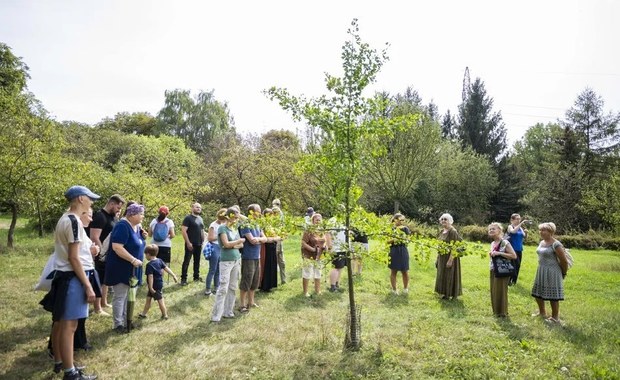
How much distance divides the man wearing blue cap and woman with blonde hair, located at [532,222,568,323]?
782 cm

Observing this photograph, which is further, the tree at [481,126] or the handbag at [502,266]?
the tree at [481,126]

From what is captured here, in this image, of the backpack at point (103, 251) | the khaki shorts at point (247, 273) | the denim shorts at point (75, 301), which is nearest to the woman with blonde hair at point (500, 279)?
the khaki shorts at point (247, 273)

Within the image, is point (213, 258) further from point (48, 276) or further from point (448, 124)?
point (448, 124)

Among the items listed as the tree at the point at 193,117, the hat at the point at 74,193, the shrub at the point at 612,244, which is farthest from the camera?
the tree at the point at 193,117

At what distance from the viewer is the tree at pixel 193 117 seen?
138ft

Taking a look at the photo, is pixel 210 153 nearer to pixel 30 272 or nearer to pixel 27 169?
pixel 27 169

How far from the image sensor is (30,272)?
34.4ft

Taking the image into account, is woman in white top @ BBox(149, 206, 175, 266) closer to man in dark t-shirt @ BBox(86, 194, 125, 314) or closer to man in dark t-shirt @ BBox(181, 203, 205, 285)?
man in dark t-shirt @ BBox(181, 203, 205, 285)

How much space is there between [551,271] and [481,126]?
133 ft

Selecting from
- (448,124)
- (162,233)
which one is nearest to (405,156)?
(162,233)

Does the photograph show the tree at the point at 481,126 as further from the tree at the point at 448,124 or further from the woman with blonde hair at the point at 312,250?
the woman with blonde hair at the point at 312,250

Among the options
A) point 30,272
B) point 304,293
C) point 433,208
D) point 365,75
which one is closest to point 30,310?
point 30,272

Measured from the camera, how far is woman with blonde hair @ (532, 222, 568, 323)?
7.41 meters

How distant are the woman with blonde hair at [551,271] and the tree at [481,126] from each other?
38.3 meters
